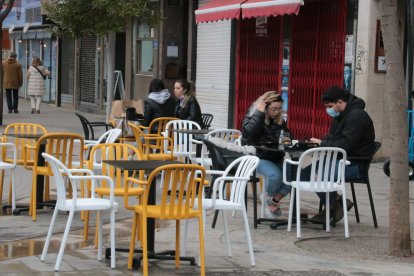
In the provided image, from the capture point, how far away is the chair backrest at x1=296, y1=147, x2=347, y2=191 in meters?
9.72

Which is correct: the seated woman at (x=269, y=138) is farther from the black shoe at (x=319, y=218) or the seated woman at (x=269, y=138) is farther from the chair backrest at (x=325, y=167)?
the chair backrest at (x=325, y=167)

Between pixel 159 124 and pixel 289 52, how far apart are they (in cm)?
609

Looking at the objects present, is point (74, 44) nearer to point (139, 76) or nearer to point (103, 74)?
point (103, 74)

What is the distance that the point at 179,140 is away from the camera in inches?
524

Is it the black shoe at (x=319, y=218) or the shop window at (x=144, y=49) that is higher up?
the shop window at (x=144, y=49)

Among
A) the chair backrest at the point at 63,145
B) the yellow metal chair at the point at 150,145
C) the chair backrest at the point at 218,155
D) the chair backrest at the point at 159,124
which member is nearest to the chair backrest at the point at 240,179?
the chair backrest at the point at 218,155

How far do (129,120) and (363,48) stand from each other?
4453 millimetres

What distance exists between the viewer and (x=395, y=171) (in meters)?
8.80

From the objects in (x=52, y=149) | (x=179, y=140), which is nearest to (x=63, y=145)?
(x=52, y=149)

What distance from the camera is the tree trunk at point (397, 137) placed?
28.8 feet

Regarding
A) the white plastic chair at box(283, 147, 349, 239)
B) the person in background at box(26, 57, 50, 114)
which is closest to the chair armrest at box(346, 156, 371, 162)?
the white plastic chair at box(283, 147, 349, 239)

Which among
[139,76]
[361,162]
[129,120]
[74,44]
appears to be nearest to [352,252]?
[361,162]

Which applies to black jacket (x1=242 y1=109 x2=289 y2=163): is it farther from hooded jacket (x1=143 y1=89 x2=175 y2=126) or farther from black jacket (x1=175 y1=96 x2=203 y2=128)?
hooded jacket (x1=143 y1=89 x2=175 y2=126)

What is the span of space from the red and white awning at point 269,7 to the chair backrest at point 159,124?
11.6 feet
